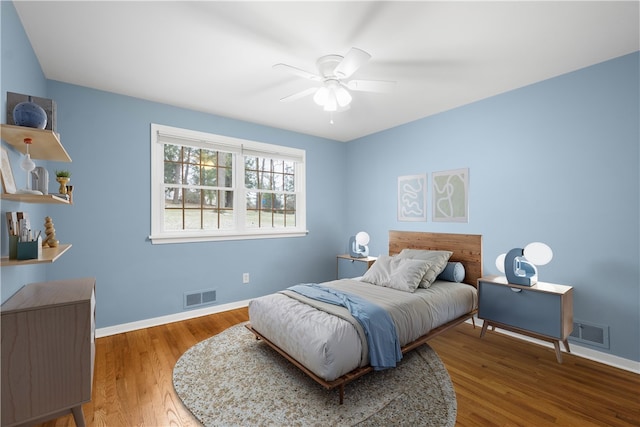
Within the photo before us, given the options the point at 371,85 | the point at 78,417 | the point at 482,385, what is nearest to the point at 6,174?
the point at 78,417

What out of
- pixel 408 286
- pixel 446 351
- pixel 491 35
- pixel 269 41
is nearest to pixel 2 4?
pixel 269 41

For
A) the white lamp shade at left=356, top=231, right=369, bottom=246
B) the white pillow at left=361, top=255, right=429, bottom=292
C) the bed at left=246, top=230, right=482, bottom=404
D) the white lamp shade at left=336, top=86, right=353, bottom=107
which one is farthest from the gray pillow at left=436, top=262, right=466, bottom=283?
the white lamp shade at left=336, top=86, right=353, bottom=107

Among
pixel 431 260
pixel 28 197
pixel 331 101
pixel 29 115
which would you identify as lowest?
pixel 431 260

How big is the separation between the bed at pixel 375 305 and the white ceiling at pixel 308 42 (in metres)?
1.89

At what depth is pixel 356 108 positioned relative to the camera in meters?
3.61

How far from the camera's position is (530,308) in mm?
2686

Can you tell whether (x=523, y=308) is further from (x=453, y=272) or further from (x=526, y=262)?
(x=453, y=272)

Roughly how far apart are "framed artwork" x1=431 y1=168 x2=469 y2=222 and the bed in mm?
252

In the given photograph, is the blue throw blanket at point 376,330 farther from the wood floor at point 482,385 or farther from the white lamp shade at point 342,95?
the white lamp shade at point 342,95

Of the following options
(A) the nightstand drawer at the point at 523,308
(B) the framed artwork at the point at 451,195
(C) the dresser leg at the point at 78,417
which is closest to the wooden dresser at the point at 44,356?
(C) the dresser leg at the point at 78,417

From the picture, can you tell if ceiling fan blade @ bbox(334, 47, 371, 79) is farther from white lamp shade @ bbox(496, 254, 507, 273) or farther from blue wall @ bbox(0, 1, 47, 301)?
white lamp shade @ bbox(496, 254, 507, 273)

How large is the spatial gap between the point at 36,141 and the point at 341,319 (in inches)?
93.6

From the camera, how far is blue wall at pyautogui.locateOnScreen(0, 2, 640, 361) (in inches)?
97.0

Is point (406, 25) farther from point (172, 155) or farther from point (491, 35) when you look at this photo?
point (172, 155)
